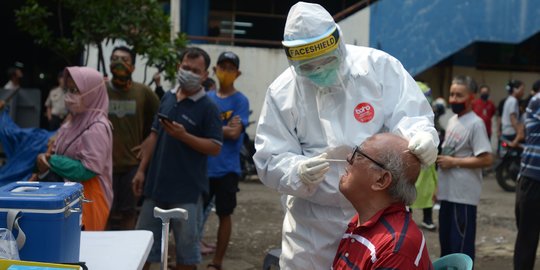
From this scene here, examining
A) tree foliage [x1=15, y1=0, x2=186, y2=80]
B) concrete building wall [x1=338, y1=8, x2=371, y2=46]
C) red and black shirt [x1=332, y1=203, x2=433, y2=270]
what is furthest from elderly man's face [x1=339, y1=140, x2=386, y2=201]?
concrete building wall [x1=338, y1=8, x2=371, y2=46]

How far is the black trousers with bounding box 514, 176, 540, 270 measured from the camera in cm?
471

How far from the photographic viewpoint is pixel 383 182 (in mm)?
2424

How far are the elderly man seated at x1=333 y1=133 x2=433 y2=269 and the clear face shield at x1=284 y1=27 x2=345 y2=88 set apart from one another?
16.5 inches

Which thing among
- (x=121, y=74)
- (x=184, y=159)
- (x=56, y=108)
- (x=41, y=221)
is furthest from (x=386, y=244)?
(x=56, y=108)

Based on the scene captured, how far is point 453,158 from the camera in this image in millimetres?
5039

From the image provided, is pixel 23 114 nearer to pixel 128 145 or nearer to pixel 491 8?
pixel 128 145

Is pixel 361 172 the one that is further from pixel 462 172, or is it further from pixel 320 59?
pixel 462 172

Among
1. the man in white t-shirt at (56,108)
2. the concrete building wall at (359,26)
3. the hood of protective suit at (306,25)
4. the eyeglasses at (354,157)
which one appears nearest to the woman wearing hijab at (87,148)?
the hood of protective suit at (306,25)

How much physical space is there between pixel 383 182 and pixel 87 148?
2152mm

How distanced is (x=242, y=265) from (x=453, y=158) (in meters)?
2.02

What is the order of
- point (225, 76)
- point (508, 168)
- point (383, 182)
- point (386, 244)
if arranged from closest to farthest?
point (386, 244) < point (383, 182) < point (225, 76) < point (508, 168)

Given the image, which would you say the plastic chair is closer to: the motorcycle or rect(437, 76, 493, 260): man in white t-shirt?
rect(437, 76, 493, 260): man in white t-shirt

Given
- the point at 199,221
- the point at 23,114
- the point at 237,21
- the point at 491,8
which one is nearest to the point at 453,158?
the point at 199,221

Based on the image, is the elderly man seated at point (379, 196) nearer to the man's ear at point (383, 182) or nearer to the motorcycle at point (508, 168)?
the man's ear at point (383, 182)
